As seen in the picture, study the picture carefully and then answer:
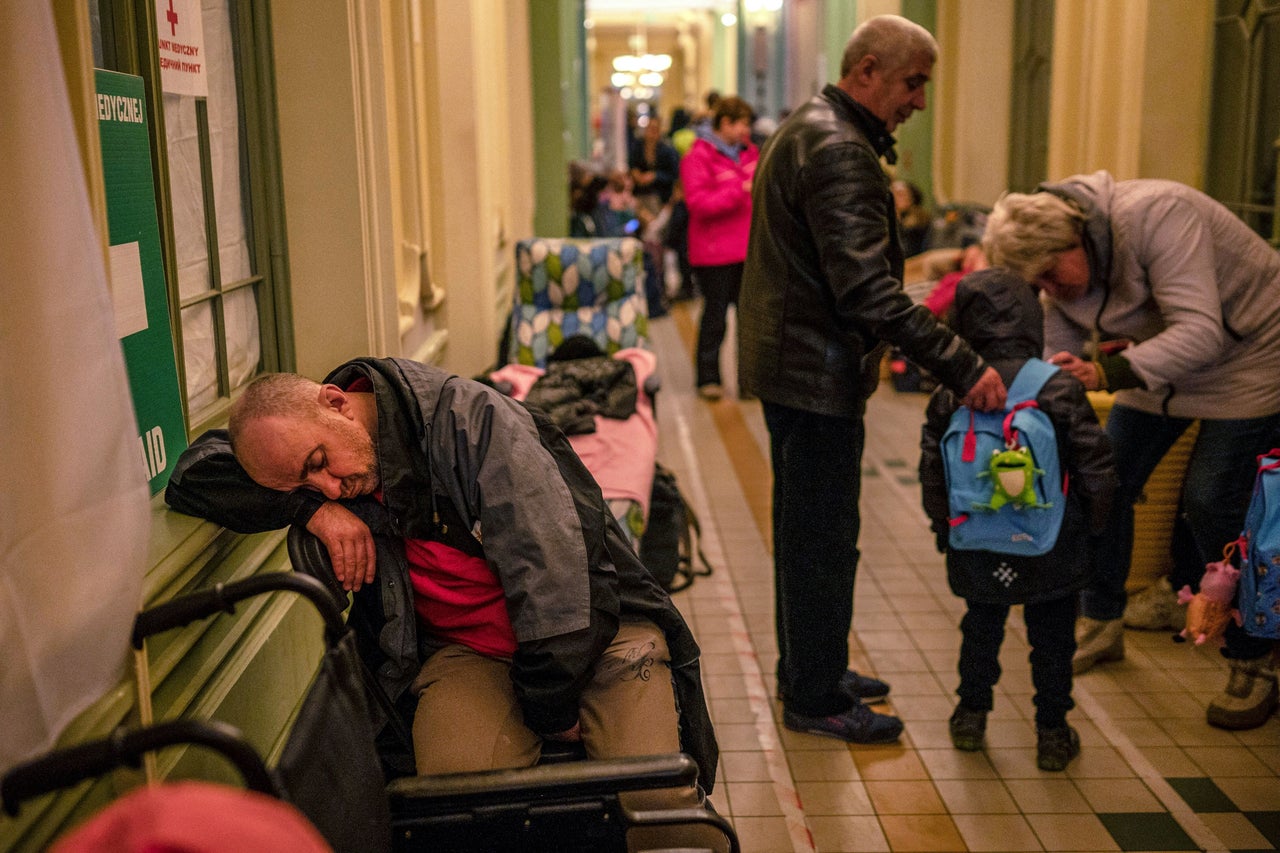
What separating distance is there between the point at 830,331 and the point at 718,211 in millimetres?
4282

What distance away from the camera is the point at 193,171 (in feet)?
7.78

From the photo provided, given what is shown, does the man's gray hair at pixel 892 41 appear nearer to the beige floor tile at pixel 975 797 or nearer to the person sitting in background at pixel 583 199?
the beige floor tile at pixel 975 797

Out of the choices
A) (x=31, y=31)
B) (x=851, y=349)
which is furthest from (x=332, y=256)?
(x=31, y=31)

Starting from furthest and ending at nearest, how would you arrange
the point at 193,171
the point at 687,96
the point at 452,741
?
the point at 687,96
the point at 193,171
the point at 452,741

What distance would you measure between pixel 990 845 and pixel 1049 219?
58.4 inches

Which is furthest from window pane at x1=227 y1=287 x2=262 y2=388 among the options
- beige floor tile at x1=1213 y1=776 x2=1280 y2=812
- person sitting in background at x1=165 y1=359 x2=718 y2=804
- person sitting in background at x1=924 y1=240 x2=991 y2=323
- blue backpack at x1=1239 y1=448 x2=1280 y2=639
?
person sitting in background at x1=924 y1=240 x2=991 y2=323

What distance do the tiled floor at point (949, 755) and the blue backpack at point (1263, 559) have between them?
0.55 metres

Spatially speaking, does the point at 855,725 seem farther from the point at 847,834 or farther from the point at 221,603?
the point at 221,603

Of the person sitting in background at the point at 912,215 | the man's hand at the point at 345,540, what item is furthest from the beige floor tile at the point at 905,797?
the person sitting in background at the point at 912,215

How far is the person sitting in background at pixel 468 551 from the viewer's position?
5.94 feet

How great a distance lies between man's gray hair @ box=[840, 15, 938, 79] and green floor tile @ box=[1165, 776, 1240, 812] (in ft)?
6.10

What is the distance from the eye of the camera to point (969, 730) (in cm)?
317

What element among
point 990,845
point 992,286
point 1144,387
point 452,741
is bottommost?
point 990,845

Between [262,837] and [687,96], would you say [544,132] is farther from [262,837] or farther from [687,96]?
[687,96]
